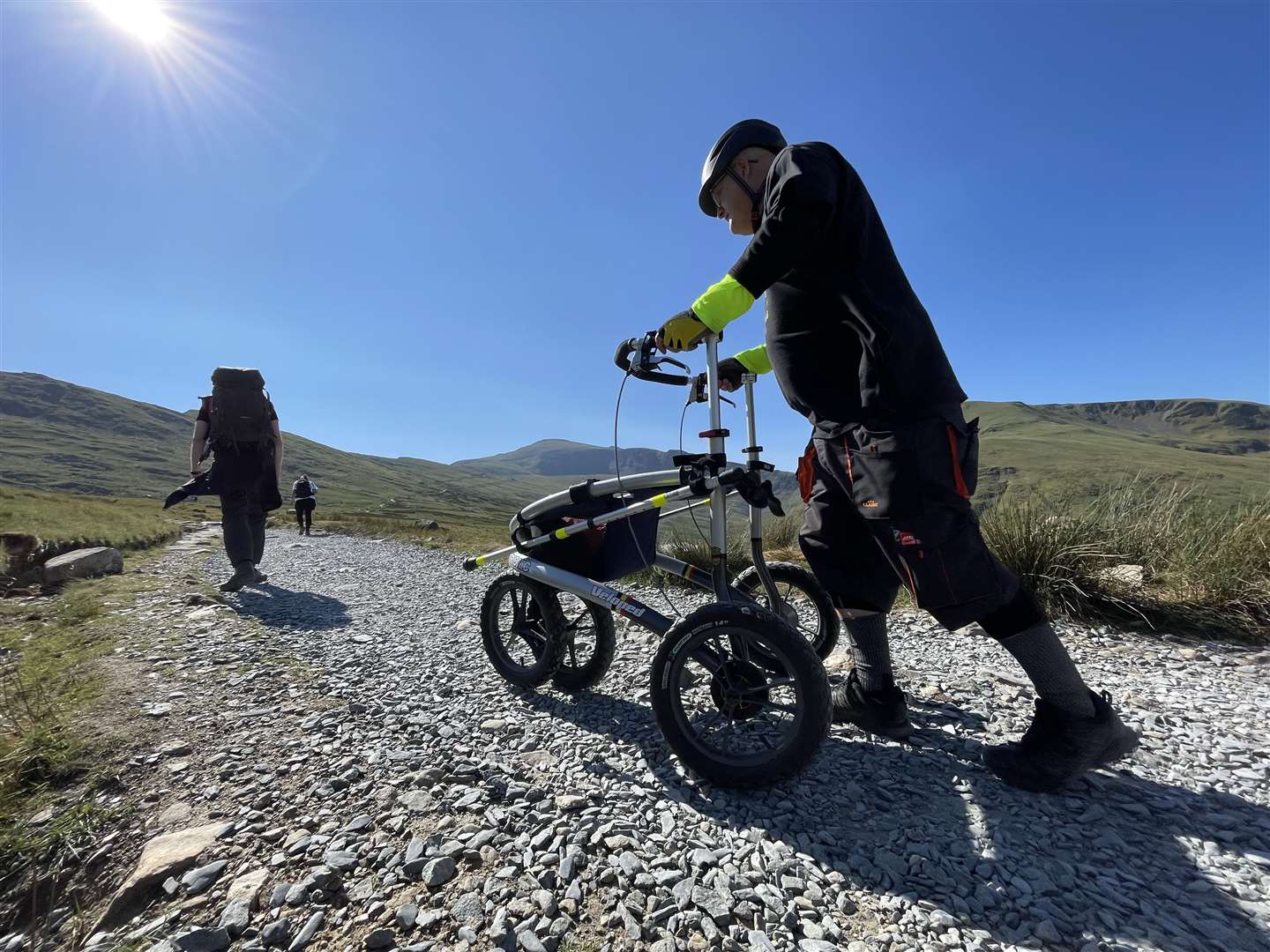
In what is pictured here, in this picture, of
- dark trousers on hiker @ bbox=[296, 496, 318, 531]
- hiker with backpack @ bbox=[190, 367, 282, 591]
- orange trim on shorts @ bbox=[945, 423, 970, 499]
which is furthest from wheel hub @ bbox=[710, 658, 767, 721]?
dark trousers on hiker @ bbox=[296, 496, 318, 531]

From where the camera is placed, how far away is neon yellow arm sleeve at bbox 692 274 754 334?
7.98 ft

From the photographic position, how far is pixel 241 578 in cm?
779

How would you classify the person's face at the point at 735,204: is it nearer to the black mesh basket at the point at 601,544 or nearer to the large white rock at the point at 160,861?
the black mesh basket at the point at 601,544

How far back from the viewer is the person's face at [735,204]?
2941 mm

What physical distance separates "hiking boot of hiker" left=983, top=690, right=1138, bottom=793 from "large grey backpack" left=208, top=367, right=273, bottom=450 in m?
9.39

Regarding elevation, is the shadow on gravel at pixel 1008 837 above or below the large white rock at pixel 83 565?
below

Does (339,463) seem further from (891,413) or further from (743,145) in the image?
(891,413)

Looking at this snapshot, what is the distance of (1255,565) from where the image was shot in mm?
4574

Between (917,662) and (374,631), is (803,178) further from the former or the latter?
(374,631)

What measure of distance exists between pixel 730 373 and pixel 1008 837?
2.75m

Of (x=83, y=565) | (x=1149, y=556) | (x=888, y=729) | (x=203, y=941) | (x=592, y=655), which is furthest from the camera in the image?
(x=83, y=565)

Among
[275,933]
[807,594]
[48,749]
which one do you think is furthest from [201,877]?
[807,594]

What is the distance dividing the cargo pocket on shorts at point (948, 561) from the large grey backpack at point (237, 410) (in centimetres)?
885

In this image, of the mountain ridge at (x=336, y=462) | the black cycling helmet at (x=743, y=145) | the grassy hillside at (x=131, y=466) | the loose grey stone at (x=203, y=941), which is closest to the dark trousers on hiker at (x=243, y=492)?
the loose grey stone at (x=203, y=941)
